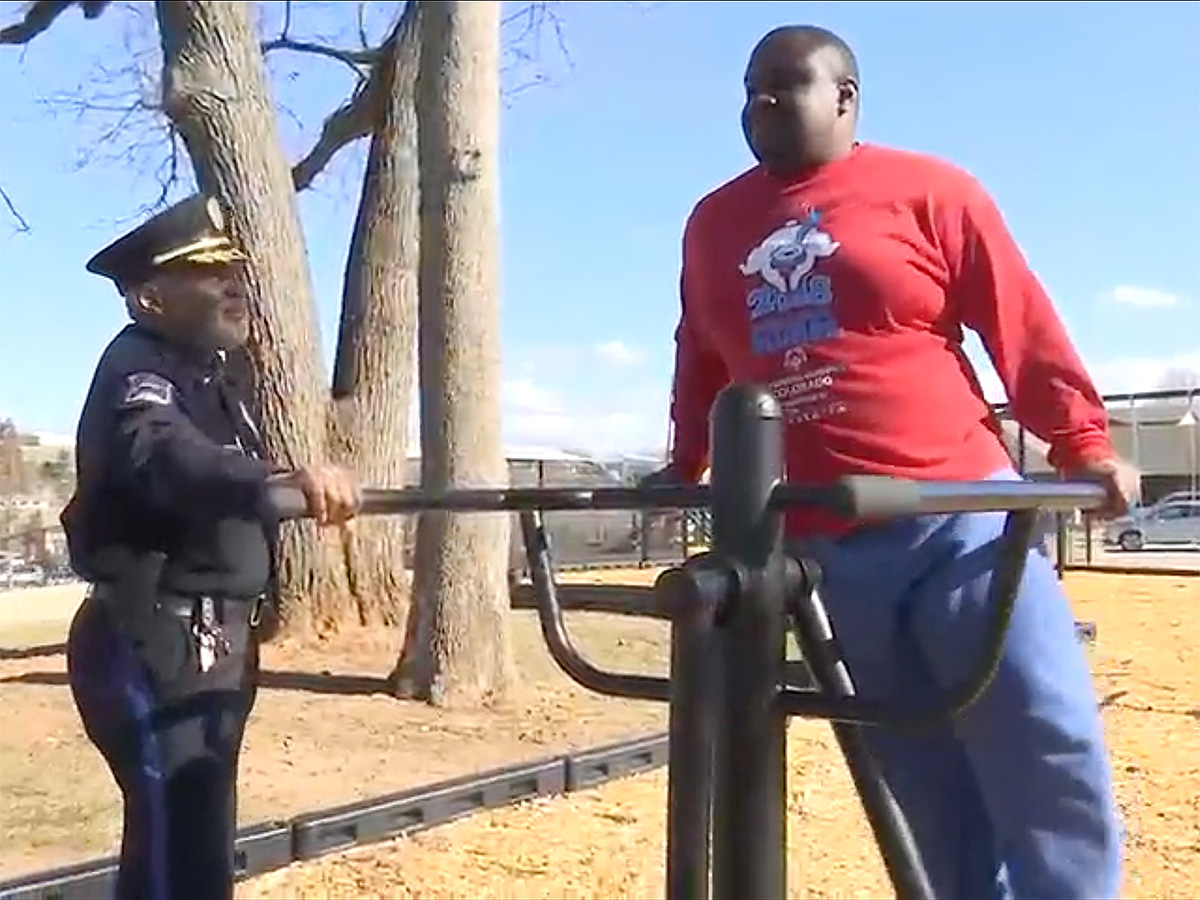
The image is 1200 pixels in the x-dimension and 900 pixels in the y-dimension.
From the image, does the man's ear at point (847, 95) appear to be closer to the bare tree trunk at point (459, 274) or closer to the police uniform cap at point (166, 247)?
the police uniform cap at point (166, 247)

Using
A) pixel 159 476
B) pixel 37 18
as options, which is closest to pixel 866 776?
pixel 159 476

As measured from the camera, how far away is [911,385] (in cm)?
167

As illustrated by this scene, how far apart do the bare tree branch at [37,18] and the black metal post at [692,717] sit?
10.9 feet

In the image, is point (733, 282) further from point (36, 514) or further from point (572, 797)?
point (572, 797)

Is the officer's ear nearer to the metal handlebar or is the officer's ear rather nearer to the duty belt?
the duty belt

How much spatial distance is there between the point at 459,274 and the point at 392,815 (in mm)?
2207

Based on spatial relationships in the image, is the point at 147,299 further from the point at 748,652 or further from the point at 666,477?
the point at 748,652

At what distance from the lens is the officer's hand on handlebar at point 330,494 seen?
1.50 meters

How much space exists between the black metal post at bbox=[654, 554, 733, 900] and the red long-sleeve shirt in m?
0.50

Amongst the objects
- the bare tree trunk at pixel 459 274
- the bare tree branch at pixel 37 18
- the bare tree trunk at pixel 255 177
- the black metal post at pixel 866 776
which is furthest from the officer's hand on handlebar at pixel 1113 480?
the bare tree trunk at pixel 255 177

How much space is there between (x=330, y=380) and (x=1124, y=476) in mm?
6152

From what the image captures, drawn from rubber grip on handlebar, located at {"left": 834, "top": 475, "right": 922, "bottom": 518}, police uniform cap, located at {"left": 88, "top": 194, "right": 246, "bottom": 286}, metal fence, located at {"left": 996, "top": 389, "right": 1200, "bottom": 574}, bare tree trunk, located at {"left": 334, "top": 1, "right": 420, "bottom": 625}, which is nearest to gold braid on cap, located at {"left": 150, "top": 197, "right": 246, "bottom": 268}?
police uniform cap, located at {"left": 88, "top": 194, "right": 246, "bottom": 286}

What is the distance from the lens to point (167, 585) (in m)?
2.00

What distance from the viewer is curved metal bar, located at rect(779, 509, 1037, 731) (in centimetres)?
127
